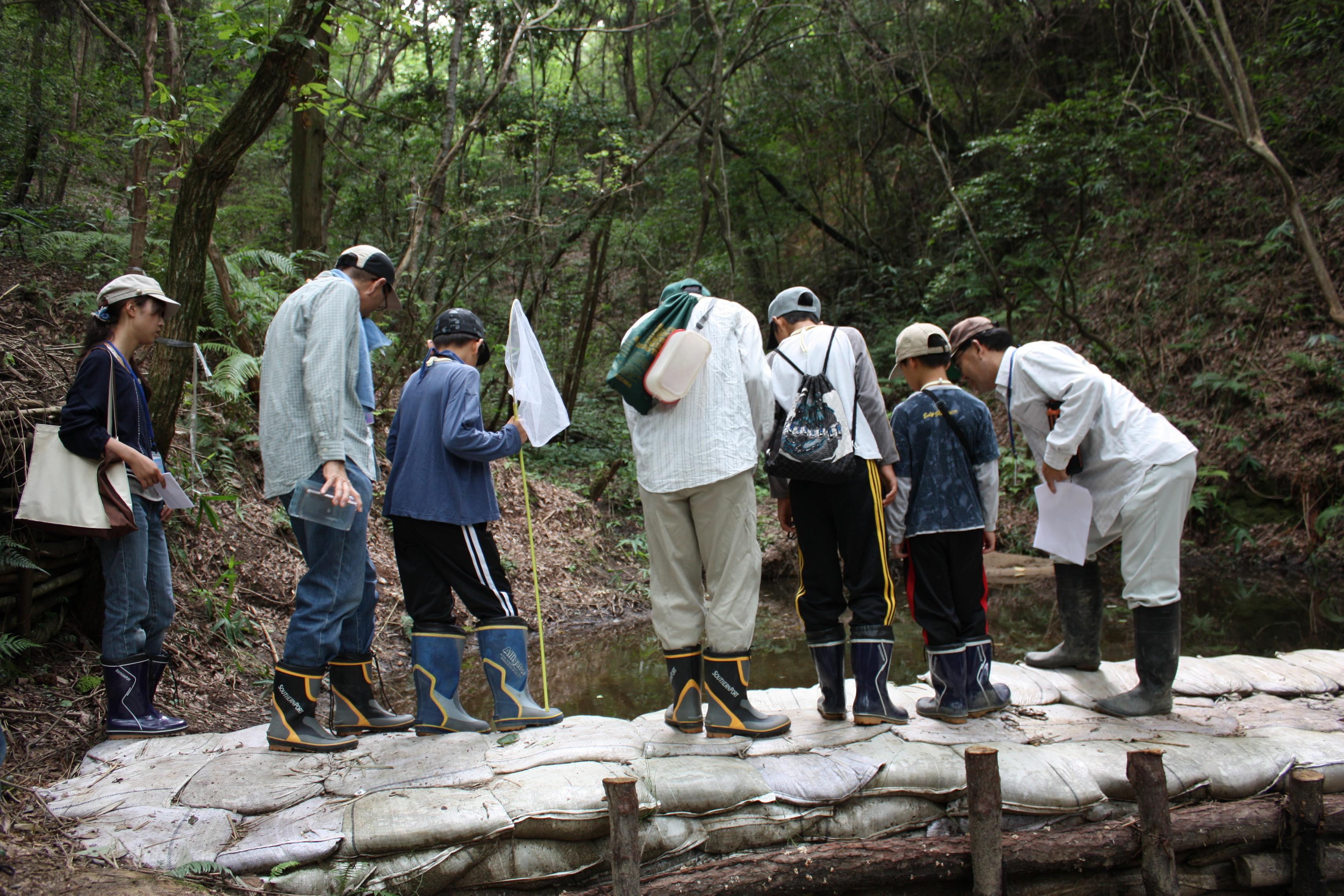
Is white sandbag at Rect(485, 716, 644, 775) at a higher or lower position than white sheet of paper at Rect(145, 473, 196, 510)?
lower

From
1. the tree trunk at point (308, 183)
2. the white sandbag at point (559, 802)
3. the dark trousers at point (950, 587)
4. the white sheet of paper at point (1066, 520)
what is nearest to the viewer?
the white sandbag at point (559, 802)

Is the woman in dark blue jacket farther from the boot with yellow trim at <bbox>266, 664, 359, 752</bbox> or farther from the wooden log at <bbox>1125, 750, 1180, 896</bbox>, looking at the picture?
the wooden log at <bbox>1125, 750, 1180, 896</bbox>

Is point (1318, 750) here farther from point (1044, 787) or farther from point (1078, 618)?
point (1044, 787)

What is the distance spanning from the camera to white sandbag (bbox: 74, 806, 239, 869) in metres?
2.82

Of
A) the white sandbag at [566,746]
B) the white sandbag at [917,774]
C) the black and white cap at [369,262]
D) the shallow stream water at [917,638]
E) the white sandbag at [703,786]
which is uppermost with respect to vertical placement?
the black and white cap at [369,262]

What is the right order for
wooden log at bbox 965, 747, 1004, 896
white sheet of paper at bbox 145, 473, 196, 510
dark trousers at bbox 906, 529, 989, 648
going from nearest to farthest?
wooden log at bbox 965, 747, 1004, 896 < white sheet of paper at bbox 145, 473, 196, 510 < dark trousers at bbox 906, 529, 989, 648

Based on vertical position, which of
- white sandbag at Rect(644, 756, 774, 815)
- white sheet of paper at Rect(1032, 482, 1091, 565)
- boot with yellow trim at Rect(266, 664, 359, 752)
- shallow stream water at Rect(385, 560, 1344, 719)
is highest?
white sheet of paper at Rect(1032, 482, 1091, 565)

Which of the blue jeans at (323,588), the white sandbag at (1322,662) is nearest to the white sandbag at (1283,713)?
the white sandbag at (1322,662)

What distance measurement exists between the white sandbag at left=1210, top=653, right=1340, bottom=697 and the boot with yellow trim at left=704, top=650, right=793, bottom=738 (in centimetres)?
301

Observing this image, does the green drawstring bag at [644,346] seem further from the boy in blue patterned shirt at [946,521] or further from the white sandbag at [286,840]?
the white sandbag at [286,840]

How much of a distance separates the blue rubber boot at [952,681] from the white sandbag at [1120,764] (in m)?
0.38

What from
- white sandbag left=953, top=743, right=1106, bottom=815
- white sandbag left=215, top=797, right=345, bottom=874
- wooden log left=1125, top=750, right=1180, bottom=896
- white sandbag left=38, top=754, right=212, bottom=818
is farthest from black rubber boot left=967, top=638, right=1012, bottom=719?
white sandbag left=38, top=754, right=212, bottom=818

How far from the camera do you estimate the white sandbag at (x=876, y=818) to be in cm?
339

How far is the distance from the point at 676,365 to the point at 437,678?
70.6 inches
